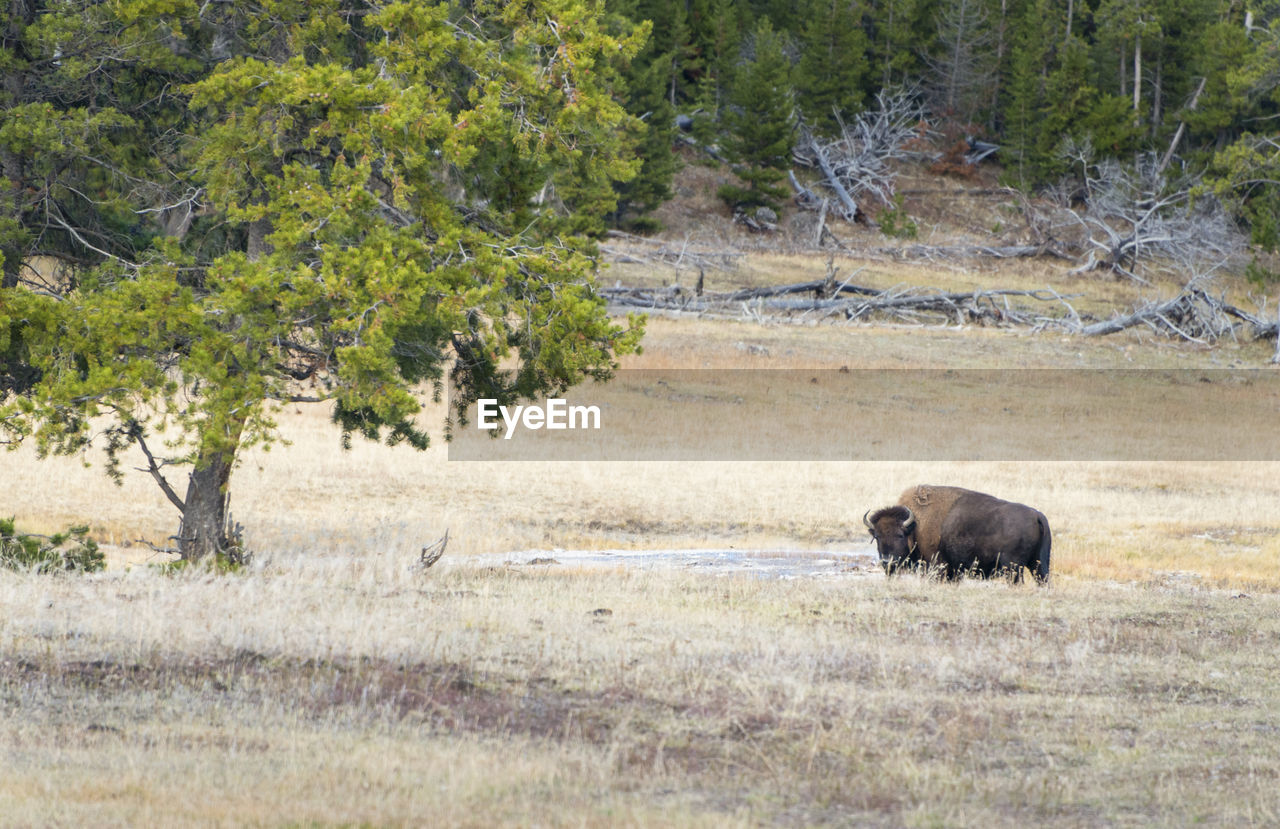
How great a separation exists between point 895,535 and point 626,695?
7315 millimetres

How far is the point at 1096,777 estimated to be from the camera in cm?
795

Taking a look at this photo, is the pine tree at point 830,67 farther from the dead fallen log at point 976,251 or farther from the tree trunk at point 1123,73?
the tree trunk at point 1123,73

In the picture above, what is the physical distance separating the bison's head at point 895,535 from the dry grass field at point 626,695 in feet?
1.71

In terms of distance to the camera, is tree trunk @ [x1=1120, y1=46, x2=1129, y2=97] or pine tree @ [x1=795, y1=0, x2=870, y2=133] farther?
pine tree @ [x1=795, y1=0, x2=870, y2=133]

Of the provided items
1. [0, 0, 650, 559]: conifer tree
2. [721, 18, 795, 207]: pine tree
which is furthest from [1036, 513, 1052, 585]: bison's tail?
[721, 18, 795, 207]: pine tree

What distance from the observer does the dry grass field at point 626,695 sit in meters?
7.30

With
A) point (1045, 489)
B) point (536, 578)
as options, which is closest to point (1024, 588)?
point (536, 578)

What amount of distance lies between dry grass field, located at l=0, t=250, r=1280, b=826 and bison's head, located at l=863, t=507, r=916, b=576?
52 centimetres

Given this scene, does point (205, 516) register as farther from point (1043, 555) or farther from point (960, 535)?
point (1043, 555)

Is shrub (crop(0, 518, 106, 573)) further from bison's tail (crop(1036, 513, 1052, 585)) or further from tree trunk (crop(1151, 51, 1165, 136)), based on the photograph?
tree trunk (crop(1151, 51, 1165, 136))

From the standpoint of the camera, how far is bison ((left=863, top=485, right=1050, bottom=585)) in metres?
15.6

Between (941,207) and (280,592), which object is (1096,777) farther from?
(941,207)

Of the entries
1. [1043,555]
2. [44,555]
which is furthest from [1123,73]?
[44,555]

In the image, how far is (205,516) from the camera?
15.4 meters
